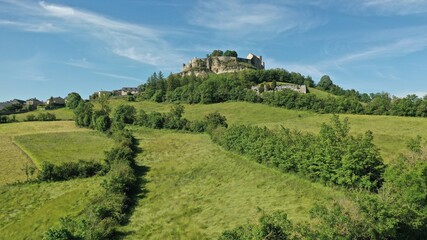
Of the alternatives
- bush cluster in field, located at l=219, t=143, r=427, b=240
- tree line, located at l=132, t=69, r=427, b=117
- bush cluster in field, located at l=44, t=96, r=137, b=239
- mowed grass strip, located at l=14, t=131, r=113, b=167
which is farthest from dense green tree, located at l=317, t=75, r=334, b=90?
bush cluster in field, located at l=219, t=143, r=427, b=240

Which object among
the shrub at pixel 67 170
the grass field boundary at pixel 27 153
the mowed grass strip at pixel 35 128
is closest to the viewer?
the shrub at pixel 67 170

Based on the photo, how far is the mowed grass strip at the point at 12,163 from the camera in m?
58.6

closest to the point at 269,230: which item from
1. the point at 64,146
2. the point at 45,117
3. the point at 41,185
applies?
the point at 41,185

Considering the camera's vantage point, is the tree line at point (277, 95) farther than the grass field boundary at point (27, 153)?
Yes

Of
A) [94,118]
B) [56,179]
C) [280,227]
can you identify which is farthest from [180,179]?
[94,118]

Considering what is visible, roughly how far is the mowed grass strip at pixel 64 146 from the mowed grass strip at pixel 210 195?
12.0m

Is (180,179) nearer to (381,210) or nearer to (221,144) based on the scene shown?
(221,144)

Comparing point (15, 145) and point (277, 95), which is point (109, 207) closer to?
point (15, 145)

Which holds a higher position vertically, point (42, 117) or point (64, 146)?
point (42, 117)

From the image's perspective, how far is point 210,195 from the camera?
49.6 meters

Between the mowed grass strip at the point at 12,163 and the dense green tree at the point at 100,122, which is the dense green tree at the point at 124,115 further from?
the mowed grass strip at the point at 12,163

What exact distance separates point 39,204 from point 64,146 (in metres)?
29.9

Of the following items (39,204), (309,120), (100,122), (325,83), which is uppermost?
(325,83)

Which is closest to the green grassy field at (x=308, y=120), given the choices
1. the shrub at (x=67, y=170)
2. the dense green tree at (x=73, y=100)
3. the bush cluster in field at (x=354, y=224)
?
the dense green tree at (x=73, y=100)
